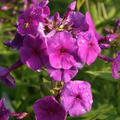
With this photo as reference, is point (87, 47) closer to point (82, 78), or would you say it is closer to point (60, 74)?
point (60, 74)

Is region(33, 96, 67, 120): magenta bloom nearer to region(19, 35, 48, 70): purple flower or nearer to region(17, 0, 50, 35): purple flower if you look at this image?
region(19, 35, 48, 70): purple flower

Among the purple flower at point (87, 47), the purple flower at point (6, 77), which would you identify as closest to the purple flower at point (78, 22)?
the purple flower at point (87, 47)

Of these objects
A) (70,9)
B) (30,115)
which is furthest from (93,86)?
(70,9)

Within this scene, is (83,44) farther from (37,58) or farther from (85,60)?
(37,58)

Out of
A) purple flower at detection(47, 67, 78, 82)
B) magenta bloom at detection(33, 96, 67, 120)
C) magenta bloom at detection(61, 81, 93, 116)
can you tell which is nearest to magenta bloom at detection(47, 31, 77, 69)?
purple flower at detection(47, 67, 78, 82)

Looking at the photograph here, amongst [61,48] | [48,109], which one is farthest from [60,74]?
[48,109]

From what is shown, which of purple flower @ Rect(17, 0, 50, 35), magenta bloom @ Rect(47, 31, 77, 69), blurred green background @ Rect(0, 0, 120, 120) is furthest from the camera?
blurred green background @ Rect(0, 0, 120, 120)
